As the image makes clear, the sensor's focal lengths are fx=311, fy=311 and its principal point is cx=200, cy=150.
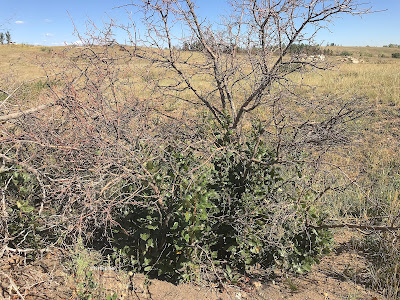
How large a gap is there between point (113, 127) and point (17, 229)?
1.29 m

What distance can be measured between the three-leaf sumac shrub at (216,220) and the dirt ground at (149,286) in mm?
143

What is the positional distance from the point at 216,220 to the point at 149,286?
33.3 inches

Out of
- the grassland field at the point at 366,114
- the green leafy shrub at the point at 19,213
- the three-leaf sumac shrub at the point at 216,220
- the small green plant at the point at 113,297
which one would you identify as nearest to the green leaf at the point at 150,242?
the three-leaf sumac shrub at the point at 216,220

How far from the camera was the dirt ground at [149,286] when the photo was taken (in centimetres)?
258

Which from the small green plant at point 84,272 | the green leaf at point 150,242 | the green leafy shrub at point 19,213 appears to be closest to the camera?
the small green plant at point 84,272

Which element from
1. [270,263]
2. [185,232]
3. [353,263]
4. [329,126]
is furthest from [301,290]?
[329,126]

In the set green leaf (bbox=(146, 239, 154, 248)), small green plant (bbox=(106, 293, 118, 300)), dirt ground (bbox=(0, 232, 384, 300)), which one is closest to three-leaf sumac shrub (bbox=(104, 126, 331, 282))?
green leaf (bbox=(146, 239, 154, 248))

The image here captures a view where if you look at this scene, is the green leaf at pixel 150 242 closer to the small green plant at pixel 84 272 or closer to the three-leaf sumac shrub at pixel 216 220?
the three-leaf sumac shrub at pixel 216 220

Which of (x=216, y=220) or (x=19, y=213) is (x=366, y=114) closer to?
(x=216, y=220)

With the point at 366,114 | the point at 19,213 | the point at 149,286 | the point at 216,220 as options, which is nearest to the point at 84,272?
the point at 149,286

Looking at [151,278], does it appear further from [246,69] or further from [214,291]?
[246,69]

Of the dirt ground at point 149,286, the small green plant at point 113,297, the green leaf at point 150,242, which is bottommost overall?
the dirt ground at point 149,286

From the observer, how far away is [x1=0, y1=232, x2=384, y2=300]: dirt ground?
2.58 m

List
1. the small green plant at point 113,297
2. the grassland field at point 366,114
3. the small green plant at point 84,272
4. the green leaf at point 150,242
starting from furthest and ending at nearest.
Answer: the grassland field at point 366,114
the green leaf at point 150,242
the small green plant at point 84,272
the small green plant at point 113,297
